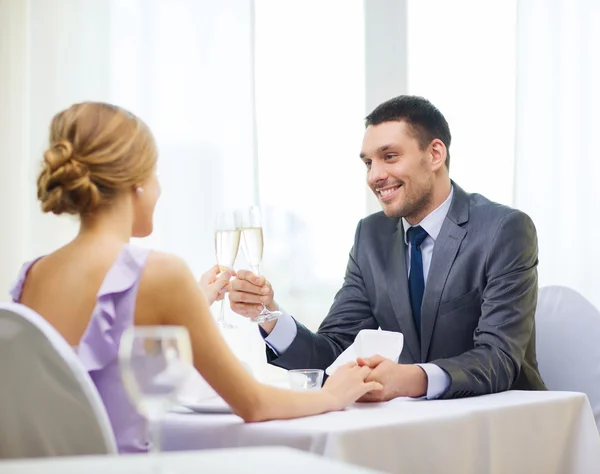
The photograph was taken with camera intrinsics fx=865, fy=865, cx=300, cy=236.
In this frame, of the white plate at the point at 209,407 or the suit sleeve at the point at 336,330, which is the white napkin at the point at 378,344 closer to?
the white plate at the point at 209,407

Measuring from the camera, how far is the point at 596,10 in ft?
12.9

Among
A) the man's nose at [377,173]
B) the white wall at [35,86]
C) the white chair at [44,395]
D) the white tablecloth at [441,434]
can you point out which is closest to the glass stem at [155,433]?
the white chair at [44,395]

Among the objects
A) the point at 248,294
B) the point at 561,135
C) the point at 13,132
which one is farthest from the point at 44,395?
the point at 561,135

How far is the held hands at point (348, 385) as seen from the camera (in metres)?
1.74

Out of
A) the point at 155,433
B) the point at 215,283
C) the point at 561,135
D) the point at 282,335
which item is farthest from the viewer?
the point at 561,135

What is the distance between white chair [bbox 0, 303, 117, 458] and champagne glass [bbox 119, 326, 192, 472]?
0.34 metres

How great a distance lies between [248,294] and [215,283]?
21cm

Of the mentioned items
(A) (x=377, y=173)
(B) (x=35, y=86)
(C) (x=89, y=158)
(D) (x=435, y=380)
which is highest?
(B) (x=35, y=86)

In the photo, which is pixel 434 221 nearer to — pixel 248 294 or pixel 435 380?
pixel 248 294

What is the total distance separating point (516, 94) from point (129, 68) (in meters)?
1.86

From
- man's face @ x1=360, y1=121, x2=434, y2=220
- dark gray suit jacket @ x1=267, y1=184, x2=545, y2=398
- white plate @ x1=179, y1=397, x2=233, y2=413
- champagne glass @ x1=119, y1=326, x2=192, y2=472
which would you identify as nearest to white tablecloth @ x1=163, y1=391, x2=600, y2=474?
white plate @ x1=179, y1=397, x2=233, y2=413

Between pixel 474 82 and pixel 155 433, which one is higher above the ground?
pixel 474 82

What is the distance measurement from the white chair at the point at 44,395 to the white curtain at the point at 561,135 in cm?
305

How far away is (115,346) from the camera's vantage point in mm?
1503
